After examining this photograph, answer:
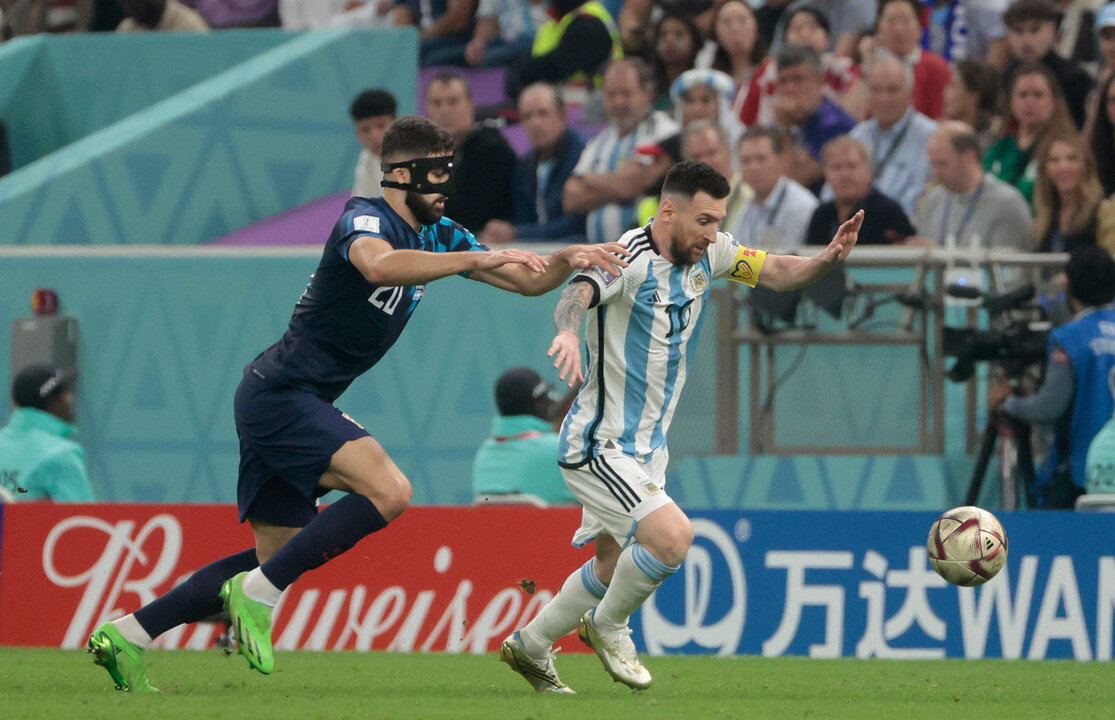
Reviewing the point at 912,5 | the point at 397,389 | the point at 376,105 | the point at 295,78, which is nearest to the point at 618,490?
the point at 397,389

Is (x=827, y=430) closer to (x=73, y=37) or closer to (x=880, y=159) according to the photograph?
(x=880, y=159)

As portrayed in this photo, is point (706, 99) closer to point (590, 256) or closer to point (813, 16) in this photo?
point (813, 16)

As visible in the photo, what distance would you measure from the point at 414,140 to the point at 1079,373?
520 centimetres

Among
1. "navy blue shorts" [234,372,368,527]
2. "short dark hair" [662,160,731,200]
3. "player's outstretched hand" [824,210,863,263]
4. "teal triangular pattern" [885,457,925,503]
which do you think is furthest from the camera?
"teal triangular pattern" [885,457,925,503]

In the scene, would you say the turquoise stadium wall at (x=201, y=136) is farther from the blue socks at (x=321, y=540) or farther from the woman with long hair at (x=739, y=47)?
the blue socks at (x=321, y=540)

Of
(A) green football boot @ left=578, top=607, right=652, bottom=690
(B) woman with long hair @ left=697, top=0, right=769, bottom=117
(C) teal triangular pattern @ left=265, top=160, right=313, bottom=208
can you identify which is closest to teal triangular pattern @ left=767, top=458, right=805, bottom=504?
(B) woman with long hair @ left=697, top=0, right=769, bottom=117

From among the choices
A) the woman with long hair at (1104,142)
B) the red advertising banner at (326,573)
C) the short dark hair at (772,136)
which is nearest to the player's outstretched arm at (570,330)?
the red advertising banner at (326,573)

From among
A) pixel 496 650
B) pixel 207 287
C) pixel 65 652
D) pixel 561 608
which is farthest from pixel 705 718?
pixel 207 287

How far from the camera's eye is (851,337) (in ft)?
A: 37.4

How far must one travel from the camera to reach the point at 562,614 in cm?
754

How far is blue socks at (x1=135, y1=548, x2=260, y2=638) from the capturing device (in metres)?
7.38

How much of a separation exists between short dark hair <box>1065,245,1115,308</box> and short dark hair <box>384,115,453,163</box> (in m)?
4.91

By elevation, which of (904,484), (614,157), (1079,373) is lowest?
(904,484)

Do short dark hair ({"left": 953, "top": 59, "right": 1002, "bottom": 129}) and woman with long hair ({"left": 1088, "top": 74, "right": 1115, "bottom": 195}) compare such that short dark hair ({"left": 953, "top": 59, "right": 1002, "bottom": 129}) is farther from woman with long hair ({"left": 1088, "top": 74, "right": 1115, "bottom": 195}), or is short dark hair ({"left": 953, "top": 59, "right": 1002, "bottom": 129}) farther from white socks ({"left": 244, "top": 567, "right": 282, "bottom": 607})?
white socks ({"left": 244, "top": 567, "right": 282, "bottom": 607})
